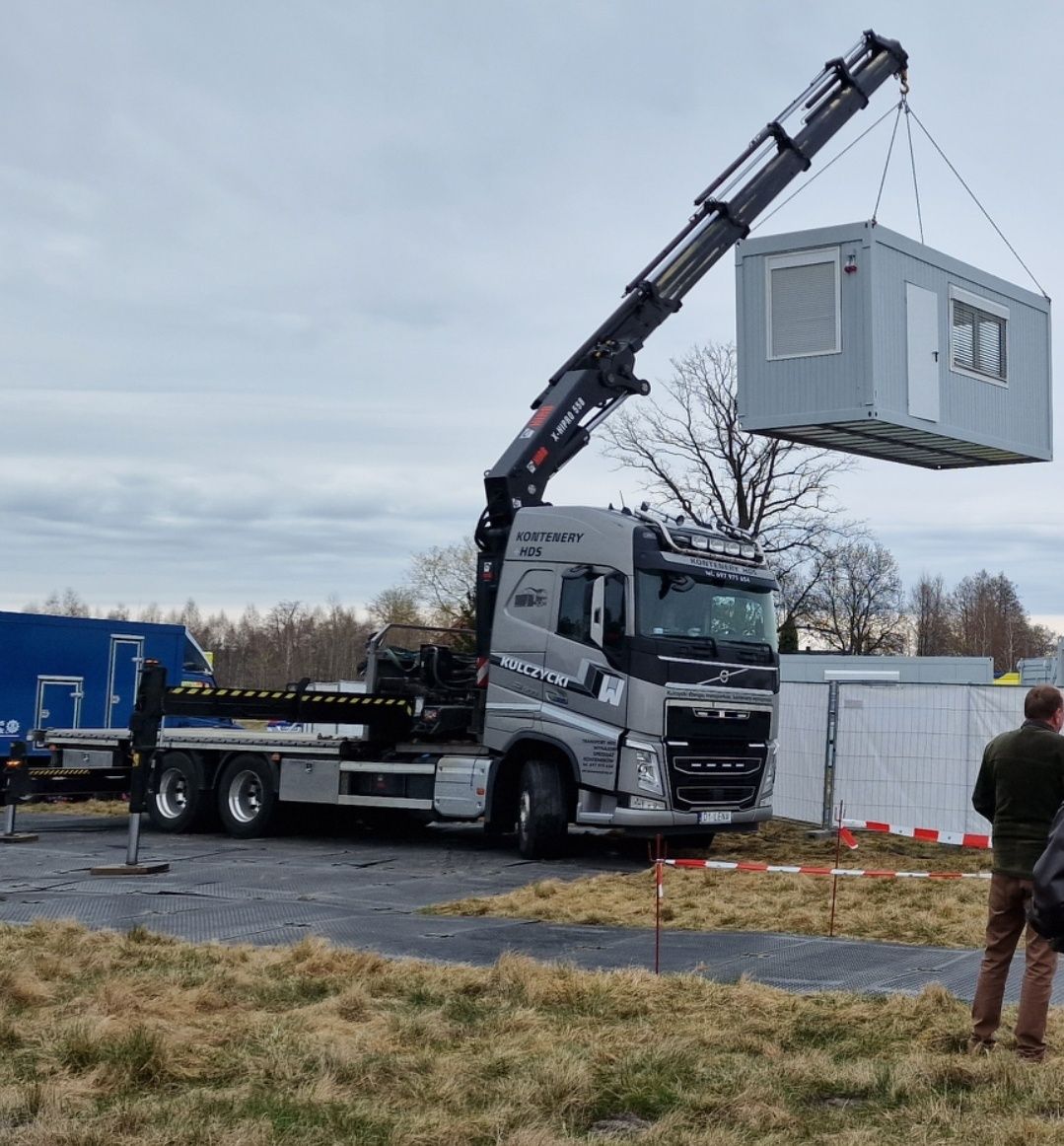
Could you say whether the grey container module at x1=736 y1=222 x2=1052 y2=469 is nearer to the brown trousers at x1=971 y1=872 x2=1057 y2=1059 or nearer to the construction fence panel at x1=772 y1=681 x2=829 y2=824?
the construction fence panel at x1=772 y1=681 x2=829 y2=824

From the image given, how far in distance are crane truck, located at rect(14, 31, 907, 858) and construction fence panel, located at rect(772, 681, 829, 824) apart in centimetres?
311

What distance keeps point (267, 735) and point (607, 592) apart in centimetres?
542

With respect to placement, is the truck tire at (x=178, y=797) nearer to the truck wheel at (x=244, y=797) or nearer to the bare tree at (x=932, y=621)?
the truck wheel at (x=244, y=797)

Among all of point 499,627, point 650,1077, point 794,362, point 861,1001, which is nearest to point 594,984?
point 861,1001

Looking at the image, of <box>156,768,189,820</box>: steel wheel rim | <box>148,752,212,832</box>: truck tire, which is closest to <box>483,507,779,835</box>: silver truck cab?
<box>148,752,212,832</box>: truck tire

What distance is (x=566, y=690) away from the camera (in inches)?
630

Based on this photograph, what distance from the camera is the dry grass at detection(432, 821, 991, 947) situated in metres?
11.2

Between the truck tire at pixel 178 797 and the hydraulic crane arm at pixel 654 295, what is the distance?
5.09 m

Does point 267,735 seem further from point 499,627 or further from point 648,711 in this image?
point 648,711

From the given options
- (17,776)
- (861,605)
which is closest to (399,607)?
(861,605)

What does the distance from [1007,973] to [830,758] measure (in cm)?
1273

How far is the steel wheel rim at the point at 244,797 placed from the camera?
62.6 ft

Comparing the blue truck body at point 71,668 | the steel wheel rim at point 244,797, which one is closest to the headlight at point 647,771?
the steel wheel rim at point 244,797

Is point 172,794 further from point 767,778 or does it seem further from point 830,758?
point 830,758
